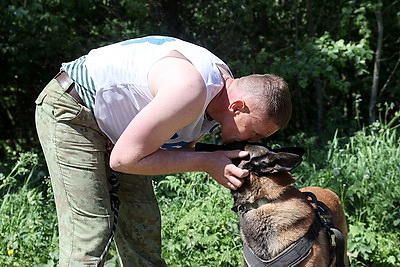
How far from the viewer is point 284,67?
6836 millimetres

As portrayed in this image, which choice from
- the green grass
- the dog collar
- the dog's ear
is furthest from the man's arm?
the green grass

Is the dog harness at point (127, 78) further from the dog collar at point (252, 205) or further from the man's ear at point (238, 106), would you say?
the dog collar at point (252, 205)

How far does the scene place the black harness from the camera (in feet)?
8.63

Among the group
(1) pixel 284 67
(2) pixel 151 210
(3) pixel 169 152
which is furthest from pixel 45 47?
(3) pixel 169 152

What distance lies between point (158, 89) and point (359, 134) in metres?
3.97

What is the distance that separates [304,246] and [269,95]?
0.76 m

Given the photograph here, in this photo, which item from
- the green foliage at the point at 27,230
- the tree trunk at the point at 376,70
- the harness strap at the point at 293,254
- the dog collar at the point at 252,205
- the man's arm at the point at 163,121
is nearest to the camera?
the man's arm at the point at 163,121

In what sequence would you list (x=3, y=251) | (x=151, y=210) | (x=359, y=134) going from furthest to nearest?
(x=359, y=134) < (x=3, y=251) < (x=151, y=210)

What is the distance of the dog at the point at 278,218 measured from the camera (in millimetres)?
2664

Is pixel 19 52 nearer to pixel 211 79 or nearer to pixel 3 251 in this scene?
pixel 3 251

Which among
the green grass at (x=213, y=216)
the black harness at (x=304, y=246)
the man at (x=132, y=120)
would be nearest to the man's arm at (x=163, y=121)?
the man at (x=132, y=120)

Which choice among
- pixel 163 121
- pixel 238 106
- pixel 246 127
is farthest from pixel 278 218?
pixel 163 121

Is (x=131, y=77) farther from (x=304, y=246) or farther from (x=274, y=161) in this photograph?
(x=304, y=246)

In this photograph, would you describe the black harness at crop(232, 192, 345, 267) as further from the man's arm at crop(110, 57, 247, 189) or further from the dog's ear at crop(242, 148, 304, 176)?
the man's arm at crop(110, 57, 247, 189)
